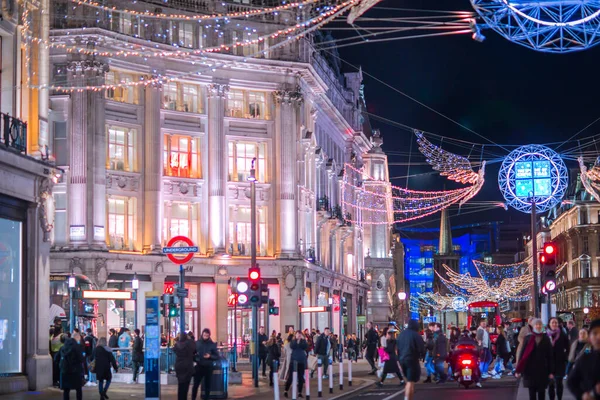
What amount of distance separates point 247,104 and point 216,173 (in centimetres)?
464

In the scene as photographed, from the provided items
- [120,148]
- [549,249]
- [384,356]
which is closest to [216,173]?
[120,148]

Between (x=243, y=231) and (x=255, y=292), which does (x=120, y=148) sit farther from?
(x=255, y=292)

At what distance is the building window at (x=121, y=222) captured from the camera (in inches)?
2248

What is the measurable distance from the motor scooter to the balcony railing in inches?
511

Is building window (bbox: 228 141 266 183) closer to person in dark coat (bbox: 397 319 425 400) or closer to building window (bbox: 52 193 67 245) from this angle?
building window (bbox: 52 193 67 245)

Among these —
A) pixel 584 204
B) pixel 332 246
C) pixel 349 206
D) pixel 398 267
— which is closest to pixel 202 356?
pixel 332 246

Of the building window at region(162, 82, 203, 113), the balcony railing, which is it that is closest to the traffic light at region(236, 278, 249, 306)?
the balcony railing

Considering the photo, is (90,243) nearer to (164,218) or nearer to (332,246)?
(164,218)

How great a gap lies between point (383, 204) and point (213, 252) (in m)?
39.3

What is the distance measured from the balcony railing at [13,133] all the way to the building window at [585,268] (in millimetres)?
105812

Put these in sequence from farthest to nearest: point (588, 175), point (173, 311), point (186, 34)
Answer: point (186, 34), point (588, 175), point (173, 311)

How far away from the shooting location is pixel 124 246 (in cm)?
5759

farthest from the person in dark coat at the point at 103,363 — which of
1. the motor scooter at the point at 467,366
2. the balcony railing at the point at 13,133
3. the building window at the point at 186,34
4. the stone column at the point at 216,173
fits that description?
the building window at the point at 186,34

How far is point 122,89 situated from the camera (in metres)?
57.6
